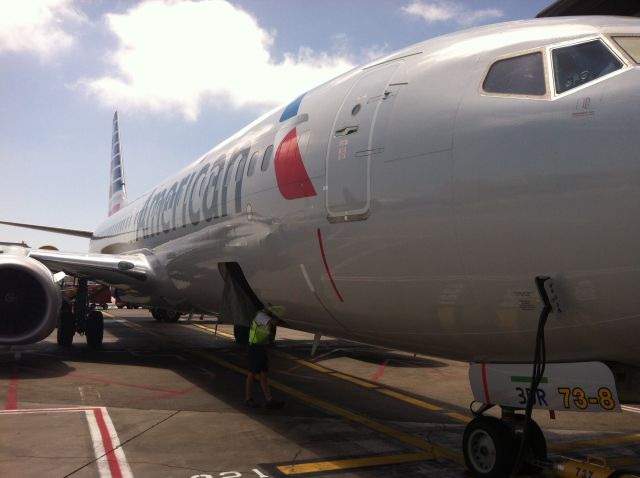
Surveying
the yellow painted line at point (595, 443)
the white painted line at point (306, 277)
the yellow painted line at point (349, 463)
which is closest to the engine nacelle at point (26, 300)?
the white painted line at point (306, 277)

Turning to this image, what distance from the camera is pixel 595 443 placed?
19.6ft

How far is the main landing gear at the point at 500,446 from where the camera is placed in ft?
14.0

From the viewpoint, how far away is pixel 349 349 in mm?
14258

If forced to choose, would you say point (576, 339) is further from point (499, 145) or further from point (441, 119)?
point (441, 119)

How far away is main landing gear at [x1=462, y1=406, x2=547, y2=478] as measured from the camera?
14.0ft

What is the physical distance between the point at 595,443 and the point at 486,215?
3.52m

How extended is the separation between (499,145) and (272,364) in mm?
8633

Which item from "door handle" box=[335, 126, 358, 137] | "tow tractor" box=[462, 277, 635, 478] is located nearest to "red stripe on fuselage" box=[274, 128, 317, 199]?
"door handle" box=[335, 126, 358, 137]

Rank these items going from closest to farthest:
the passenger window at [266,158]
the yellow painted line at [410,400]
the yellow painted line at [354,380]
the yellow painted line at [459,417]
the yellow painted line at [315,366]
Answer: the passenger window at [266,158] → the yellow painted line at [459,417] → the yellow painted line at [410,400] → the yellow painted line at [354,380] → the yellow painted line at [315,366]

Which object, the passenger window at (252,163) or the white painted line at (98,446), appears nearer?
the white painted line at (98,446)

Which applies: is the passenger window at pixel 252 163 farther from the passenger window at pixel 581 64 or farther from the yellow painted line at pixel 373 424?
the passenger window at pixel 581 64

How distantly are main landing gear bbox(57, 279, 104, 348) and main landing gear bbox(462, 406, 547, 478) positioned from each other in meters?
11.4

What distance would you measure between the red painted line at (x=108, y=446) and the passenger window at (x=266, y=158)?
322cm

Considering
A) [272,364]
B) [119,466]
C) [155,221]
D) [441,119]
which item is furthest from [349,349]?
[441,119]
